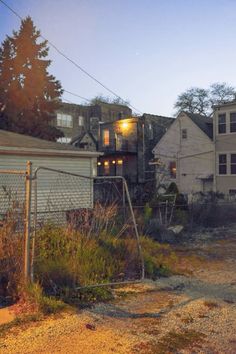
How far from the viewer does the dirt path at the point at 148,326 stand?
13.7 ft

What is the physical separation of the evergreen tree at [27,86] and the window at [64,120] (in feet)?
52.9

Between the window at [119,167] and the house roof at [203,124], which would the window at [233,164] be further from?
the window at [119,167]

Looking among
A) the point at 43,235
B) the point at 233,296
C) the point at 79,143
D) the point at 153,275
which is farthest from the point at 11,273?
the point at 79,143

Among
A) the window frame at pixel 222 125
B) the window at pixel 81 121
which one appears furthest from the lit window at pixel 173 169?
the window at pixel 81 121

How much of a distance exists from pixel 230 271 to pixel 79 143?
37.7 m

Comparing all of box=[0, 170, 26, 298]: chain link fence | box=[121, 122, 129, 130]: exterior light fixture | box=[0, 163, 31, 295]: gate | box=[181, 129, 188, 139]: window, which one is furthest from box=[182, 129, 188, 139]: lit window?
box=[0, 170, 26, 298]: chain link fence

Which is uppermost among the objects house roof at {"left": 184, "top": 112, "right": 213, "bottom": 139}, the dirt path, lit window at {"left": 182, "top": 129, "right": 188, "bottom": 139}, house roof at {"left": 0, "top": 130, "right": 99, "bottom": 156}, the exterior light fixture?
the exterior light fixture

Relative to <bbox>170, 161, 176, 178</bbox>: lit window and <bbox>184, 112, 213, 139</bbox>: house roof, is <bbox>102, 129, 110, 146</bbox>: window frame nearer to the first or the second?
<bbox>170, 161, 176, 178</bbox>: lit window

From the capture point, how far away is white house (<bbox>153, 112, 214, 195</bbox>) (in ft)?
102

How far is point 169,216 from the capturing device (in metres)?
16.2

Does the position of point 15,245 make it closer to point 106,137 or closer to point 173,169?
point 173,169

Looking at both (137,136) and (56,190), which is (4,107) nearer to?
(137,136)

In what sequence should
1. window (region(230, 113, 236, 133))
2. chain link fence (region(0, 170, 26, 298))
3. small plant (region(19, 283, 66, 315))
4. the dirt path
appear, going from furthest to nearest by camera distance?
window (region(230, 113, 236, 133)) → chain link fence (region(0, 170, 26, 298)) → small plant (region(19, 283, 66, 315)) → the dirt path

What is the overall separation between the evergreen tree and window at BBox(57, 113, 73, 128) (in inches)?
634
